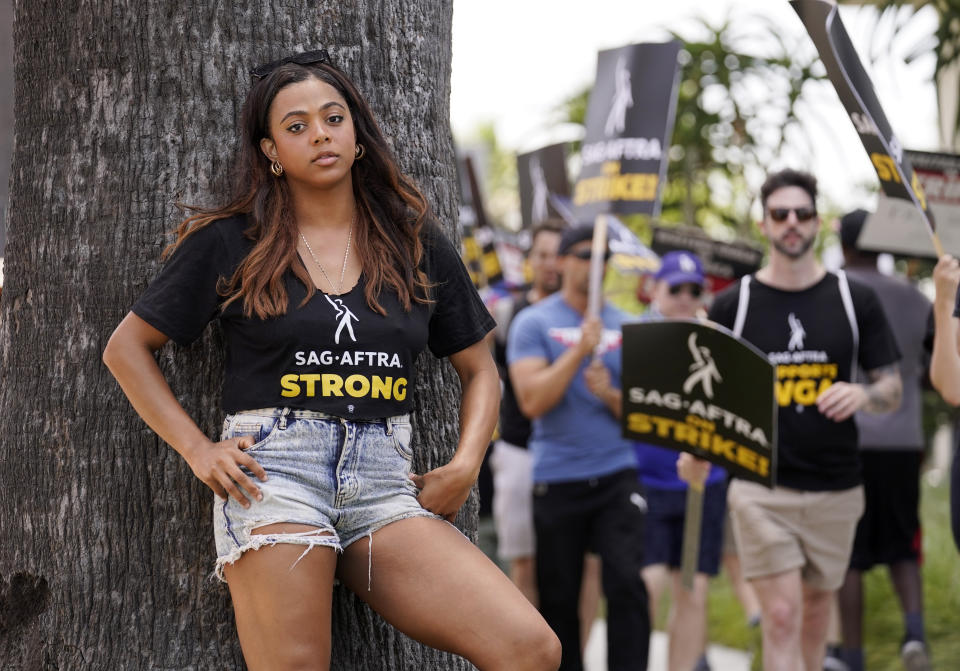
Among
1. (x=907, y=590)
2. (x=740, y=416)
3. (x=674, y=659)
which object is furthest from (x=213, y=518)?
(x=907, y=590)

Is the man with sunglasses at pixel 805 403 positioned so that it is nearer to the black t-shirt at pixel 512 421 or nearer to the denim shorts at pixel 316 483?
the black t-shirt at pixel 512 421

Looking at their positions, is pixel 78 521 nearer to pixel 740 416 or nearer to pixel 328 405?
pixel 328 405

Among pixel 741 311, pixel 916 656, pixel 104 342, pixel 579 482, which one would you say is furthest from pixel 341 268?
pixel 916 656

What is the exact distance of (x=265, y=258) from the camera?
3002mm

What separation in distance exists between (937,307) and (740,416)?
89 cm

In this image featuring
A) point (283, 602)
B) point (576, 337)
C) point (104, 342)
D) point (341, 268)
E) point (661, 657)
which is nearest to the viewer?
Answer: point (283, 602)

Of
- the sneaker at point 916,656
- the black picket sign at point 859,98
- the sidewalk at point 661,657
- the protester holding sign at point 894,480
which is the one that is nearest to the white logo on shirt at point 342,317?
the black picket sign at point 859,98

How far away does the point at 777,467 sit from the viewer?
5742mm

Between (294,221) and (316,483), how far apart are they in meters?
0.62

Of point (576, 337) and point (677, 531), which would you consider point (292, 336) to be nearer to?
point (576, 337)

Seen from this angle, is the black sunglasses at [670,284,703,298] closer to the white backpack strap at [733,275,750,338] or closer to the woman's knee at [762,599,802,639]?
the white backpack strap at [733,275,750,338]

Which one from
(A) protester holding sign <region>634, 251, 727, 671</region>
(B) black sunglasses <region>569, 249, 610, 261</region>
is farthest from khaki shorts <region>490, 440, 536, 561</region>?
(B) black sunglasses <region>569, 249, 610, 261</region>

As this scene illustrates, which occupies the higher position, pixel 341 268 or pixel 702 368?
pixel 341 268

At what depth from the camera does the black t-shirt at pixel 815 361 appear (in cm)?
568
